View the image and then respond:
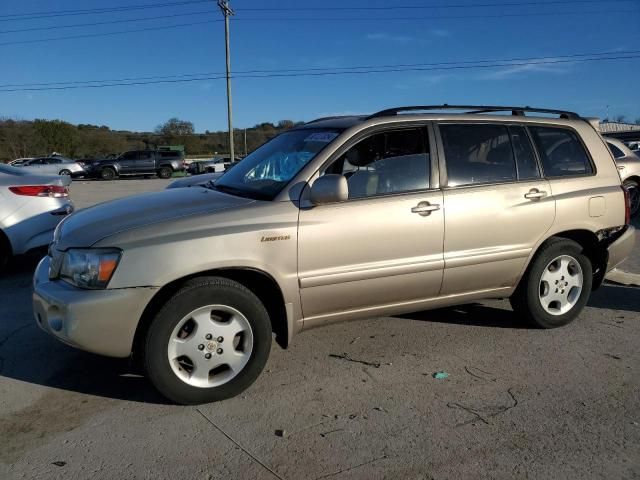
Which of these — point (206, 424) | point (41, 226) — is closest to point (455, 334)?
point (206, 424)

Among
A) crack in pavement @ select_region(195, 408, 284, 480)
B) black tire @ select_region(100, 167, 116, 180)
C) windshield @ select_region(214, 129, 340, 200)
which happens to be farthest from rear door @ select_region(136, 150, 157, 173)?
crack in pavement @ select_region(195, 408, 284, 480)

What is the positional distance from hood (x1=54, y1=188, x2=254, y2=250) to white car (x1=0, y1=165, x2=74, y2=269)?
2717 millimetres

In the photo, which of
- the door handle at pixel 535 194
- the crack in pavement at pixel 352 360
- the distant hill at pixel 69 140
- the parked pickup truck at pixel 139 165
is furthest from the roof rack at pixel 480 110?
the distant hill at pixel 69 140

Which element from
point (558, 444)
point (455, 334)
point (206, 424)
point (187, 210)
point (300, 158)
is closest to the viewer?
point (558, 444)

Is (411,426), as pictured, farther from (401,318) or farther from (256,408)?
(401,318)

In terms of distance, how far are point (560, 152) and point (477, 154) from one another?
909 millimetres

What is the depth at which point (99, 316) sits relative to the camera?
9.75ft

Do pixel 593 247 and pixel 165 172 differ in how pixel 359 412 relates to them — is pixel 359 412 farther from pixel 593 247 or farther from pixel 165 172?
pixel 165 172

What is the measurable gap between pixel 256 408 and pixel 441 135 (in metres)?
2.35

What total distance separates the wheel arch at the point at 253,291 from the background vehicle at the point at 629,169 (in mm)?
9423

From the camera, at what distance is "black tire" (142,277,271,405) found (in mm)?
3059

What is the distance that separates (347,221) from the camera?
3482 mm

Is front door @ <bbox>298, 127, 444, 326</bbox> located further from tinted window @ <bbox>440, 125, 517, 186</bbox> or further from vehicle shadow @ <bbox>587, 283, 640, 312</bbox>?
vehicle shadow @ <bbox>587, 283, 640, 312</bbox>

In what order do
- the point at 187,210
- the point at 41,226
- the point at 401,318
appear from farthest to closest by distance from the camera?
the point at 41,226 → the point at 401,318 → the point at 187,210
